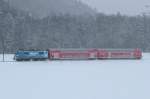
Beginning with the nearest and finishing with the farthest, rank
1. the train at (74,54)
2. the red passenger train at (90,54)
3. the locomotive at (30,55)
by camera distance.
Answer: the locomotive at (30,55) < the train at (74,54) < the red passenger train at (90,54)

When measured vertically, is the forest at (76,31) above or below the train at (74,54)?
above

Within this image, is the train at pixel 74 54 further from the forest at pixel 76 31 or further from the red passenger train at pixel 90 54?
the forest at pixel 76 31

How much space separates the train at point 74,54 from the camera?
147 ft

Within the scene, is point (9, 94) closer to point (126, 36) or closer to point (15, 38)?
point (15, 38)

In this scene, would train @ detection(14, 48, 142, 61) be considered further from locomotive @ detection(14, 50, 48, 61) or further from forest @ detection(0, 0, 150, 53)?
forest @ detection(0, 0, 150, 53)

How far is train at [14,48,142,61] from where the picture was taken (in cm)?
4466

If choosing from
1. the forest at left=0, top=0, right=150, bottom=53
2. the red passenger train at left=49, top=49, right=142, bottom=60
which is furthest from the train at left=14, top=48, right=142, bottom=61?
the forest at left=0, top=0, right=150, bottom=53

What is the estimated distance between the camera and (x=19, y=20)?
9481cm

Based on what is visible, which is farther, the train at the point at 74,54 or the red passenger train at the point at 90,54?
the red passenger train at the point at 90,54

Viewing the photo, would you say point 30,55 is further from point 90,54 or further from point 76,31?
point 76,31

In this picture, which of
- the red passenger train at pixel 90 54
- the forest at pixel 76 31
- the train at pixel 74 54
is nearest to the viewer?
the train at pixel 74 54

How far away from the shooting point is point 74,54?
47.2 meters

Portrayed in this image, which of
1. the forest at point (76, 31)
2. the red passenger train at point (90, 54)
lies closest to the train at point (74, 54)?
the red passenger train at point (90, 54)

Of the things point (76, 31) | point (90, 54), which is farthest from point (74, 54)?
point (76, 31)
